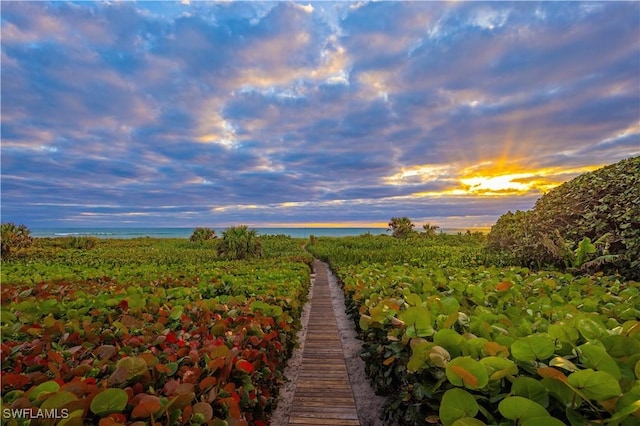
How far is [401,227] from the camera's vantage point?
28.7 meters

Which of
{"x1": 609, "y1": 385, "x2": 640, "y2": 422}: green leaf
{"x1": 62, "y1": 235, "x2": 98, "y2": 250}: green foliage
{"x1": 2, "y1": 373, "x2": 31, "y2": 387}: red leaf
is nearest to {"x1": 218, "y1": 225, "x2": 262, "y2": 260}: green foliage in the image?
{"x1": 62, "y1": 235, "x2": 98, "y2": 250}: green foliage

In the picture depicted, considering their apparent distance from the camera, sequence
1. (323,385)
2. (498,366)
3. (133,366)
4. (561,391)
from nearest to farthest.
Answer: (561,391)
(498,366)
(133,366)
(323,385)

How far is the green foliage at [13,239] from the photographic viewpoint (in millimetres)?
14211

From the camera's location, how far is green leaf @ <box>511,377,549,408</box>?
1.33 m

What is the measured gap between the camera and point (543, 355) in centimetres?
145

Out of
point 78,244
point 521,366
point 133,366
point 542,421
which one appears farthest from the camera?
point 78,244

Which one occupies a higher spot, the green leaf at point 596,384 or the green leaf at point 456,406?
the green leaf at point 596,384

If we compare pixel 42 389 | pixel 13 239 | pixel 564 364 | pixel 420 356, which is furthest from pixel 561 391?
pixel 13 239

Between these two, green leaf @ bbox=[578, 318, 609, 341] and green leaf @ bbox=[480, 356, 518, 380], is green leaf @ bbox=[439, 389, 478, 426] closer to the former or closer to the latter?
green leaf @ bbox=[480, 356, 518, 380]

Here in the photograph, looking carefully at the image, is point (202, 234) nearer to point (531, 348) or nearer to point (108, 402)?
point (108, 402)

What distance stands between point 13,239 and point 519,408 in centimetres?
2110

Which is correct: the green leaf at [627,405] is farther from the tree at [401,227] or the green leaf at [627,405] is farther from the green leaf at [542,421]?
the tree at [401,227]

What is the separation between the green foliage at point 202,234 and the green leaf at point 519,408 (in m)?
29.6

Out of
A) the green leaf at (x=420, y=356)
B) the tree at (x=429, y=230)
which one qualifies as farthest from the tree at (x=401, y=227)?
the green leaf at (x=420, y=356)
